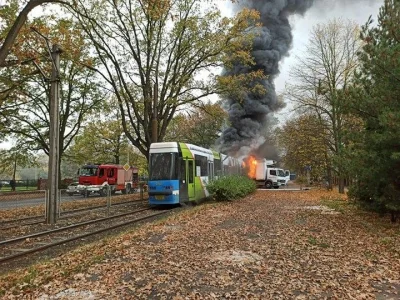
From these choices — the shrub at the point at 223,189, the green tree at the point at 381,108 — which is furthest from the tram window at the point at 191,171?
the green tree at the point at 381,108

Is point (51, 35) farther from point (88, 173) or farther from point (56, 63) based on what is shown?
point (88, 173)

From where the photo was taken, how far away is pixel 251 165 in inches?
1443

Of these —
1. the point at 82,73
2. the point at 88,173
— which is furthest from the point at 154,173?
the point at 82,73

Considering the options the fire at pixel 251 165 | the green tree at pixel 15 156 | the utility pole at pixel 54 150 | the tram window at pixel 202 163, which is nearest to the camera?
the utility pole at pixel 54 150

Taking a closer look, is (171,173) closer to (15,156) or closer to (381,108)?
(381,108)

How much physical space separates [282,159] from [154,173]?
136 feet

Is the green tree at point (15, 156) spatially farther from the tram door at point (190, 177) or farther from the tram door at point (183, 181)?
the tram door at point (183, 181)

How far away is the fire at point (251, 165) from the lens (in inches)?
1377

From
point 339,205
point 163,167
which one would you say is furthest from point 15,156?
point 339,205

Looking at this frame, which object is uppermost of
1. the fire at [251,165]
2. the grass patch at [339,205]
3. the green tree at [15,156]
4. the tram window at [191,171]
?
the green tree at [15,156]

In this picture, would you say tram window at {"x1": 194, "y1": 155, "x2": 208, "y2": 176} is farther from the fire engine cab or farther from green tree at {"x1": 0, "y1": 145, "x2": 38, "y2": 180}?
green tree at {"x1": 0, "y1": 145, "x2": 38, "y2": 180}

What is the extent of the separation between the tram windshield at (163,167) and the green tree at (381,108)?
8764 millimetres

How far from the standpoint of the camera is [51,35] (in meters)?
18.9

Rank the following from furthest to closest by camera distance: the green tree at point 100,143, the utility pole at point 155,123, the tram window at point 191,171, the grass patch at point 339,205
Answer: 1. the green tree at point 100,143
2. the utility pole at point 155,123
3. the tram window at point 191,171
4. the grass patch at point 339,205
